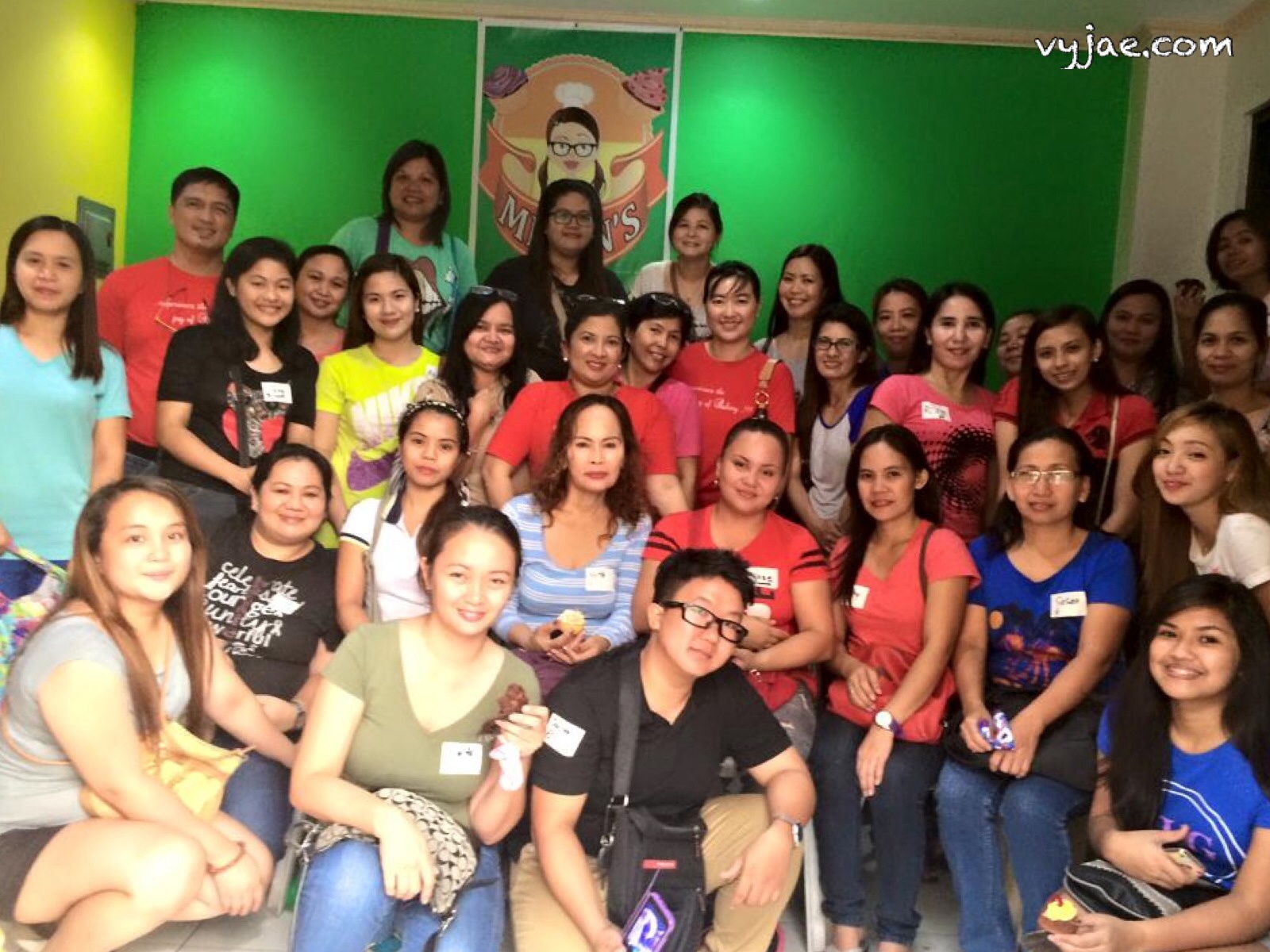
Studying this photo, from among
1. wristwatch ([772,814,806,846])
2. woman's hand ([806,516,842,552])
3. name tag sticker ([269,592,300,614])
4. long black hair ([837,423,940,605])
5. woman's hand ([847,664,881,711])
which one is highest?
long black hair ([837,423,940,605])

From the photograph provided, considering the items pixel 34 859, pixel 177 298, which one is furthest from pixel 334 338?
pixel 34 859

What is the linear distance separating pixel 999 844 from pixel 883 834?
11.5 inches

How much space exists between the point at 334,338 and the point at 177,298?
56 centimetres

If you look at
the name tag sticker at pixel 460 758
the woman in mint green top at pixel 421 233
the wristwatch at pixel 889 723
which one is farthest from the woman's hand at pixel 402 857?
the woman in mint green top at pixel 421 233

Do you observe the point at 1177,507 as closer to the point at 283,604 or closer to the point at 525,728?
the point at 525,728

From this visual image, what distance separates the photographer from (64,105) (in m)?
5.83

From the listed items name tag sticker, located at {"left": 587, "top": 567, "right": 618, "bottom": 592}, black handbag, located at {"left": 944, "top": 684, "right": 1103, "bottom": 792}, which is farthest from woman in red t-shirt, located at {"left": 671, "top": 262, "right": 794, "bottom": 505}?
black handbag, located at {"left": 944, "top": 684, "right": 1103, "bottom": 792}

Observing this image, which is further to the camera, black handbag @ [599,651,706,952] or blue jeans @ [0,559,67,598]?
blue jeans @ [0,559,67,598]

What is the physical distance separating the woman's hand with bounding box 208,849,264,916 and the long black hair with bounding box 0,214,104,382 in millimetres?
1608

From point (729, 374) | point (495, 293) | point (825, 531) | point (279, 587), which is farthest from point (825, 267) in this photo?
point (279, 587)

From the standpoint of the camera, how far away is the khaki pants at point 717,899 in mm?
2697

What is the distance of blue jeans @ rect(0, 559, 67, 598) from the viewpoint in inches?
130

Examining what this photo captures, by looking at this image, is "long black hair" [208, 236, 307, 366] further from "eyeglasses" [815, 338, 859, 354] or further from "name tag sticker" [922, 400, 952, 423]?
"name tag sticker" [922, 400, 952, 423]

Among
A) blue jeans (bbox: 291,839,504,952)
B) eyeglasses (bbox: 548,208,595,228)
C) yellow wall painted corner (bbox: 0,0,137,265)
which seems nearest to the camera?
blue jeans (bbox: 291,839,504,952)
